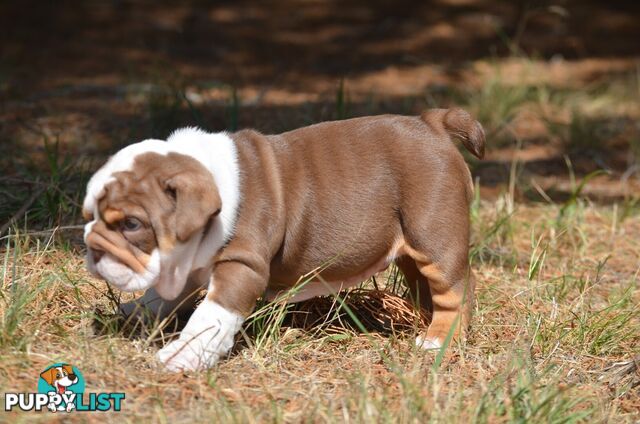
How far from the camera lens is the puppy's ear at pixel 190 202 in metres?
3.55

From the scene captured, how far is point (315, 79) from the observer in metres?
9.34

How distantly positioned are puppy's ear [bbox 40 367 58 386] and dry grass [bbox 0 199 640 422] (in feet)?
0.17

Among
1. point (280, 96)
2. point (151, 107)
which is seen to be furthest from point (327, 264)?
point (280, 96)

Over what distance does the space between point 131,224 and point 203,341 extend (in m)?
0.55

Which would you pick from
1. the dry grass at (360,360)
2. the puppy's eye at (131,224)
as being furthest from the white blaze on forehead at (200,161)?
the dry grass at (360,360)

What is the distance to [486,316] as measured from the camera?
4.63 metres

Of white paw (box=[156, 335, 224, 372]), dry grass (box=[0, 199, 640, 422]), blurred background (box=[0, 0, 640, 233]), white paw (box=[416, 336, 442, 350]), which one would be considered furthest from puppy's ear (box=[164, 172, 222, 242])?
blurred background (box=[0, 0, 640, 233])

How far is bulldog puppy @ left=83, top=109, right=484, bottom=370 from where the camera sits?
3.63 metres

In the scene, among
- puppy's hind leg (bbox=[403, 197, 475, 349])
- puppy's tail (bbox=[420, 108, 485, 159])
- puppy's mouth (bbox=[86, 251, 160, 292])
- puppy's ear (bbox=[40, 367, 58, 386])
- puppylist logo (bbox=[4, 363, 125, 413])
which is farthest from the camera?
puppy's tail (bbox=[420, 108, 485, 159])

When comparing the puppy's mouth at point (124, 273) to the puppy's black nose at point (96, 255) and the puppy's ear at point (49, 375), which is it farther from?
the puppy's ear at point (49, 375)

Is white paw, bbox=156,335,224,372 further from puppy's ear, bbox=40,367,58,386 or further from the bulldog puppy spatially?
puppy's ear, bbox=40,367,58,386

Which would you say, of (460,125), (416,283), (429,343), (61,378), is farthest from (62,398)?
(460,125)

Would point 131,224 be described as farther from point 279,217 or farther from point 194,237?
point 279,217

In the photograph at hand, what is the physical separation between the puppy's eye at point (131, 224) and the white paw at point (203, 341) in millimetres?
433
